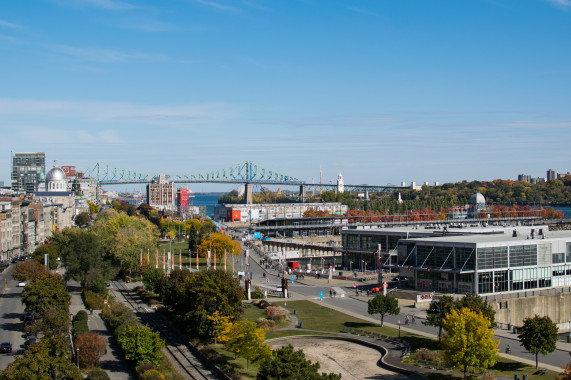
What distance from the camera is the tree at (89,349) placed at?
40.4 metres

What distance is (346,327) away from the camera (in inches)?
2009

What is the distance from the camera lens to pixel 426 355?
4188 cm

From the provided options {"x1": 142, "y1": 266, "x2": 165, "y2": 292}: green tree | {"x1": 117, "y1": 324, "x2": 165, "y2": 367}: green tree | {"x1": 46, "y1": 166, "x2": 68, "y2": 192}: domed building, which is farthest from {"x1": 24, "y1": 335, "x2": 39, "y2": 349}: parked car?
{"x1": 46, "y1": 166, "x2": 68, "y2": 192}: domed building

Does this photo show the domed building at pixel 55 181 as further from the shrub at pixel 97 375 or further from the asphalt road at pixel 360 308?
the shrub at pixel 97 375

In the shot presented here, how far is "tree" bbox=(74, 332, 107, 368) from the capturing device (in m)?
40.4

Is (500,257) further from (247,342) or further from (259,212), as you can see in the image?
(259,212)

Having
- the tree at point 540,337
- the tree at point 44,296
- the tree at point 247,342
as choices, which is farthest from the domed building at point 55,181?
the tree at point 540,337

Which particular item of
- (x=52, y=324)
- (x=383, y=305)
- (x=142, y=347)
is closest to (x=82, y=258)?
(x=52, y=324)

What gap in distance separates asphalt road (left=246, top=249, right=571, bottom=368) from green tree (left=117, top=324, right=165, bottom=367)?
20.7 meters

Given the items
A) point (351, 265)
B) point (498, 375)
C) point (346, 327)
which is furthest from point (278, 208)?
point (498, 375)

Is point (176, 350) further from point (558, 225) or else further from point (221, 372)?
point (558, 225)

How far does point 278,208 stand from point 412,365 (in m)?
153

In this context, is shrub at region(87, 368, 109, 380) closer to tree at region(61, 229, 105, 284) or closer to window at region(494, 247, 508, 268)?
tree at region(61, 229, 105, 284)

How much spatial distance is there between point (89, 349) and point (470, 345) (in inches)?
901
